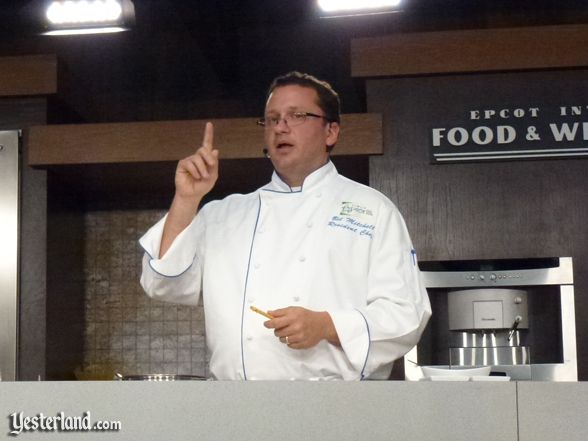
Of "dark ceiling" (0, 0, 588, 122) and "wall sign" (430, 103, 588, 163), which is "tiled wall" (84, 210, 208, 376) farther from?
"wall sign" (430, 103, 588, 163)

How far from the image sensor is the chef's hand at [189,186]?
2.02 metres

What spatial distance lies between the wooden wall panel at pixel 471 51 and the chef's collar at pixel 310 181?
147 centimetres

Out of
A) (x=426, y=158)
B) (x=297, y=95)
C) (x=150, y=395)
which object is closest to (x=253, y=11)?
(x=426, y=158)

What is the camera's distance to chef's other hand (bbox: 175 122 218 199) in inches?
79.2

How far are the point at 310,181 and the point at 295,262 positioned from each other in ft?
0.78

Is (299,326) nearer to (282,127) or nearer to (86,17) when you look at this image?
(282,127)

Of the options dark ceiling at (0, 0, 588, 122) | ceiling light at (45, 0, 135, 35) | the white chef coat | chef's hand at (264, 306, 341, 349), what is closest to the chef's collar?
the white chef coat

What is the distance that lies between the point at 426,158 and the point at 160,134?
3.48ft

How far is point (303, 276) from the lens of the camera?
85.7 inches

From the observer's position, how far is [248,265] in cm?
223

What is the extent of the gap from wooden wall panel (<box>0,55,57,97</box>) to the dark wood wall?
132 centimetres

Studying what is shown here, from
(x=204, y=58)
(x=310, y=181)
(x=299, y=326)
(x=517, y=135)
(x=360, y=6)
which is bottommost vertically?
(x=299, y=326)

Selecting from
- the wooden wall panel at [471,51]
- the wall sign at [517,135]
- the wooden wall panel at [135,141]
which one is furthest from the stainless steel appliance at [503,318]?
the wooden wall panel at [135,141]

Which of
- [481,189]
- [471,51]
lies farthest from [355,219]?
[471,51]
